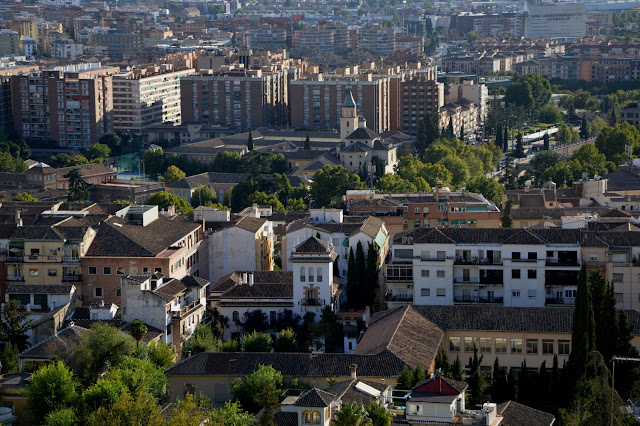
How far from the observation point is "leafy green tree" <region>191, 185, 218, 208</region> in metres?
66.1

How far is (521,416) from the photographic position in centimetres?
2919

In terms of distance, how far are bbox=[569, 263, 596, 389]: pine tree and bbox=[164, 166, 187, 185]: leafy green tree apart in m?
42.1

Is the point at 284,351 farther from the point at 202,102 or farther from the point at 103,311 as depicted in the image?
the point at 202,102

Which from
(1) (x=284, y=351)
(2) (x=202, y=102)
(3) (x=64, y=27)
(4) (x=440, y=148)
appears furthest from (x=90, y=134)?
(3) (x=64, y=27)

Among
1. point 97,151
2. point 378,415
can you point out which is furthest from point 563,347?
point 97,151

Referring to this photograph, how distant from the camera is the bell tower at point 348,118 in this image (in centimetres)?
Result: 8144

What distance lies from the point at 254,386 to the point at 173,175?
1682 inches

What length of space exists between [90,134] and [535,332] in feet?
198

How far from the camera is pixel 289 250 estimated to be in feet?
142

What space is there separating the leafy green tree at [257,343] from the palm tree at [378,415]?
7.36 meters

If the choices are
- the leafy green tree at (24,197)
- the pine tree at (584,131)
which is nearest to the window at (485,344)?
the leafy green tree at (24,197)

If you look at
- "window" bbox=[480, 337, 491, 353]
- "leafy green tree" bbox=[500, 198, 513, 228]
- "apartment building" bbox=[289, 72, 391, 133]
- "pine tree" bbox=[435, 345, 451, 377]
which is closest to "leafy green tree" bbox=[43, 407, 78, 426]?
"pine tree" bbox=[435, 345, 451, 377]

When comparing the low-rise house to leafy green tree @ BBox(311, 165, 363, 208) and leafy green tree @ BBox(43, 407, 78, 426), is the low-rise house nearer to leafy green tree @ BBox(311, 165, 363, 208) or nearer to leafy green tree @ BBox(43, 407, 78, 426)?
leafy green tree @ BBox(43, 407, 78, 426)

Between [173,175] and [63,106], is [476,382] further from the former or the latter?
[63,106]
